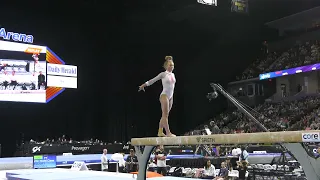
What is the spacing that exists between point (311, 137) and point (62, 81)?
677 inches

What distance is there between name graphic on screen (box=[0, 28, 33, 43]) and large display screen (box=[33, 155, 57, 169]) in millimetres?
6604

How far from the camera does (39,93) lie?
1808 centimetres

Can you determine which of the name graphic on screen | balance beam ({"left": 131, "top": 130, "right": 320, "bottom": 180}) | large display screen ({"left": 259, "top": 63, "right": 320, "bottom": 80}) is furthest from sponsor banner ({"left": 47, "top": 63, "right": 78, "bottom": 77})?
large display screen ({"left": 259, "top": 63, "right": 320, "bottom": 80})

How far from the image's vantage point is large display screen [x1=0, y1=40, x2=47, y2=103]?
55.8ft

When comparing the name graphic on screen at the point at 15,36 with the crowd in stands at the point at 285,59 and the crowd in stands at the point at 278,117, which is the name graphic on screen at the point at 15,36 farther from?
the crowd in stands at the point at 285,59

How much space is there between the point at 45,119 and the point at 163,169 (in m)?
10.3

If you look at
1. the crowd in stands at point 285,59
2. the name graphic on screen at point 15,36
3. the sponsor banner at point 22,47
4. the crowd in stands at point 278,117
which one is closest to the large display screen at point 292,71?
the crowd in stands at point 285,59

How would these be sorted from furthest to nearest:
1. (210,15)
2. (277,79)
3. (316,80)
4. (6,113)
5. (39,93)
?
(277,79), (316,80), (210,15), (6,113), (39,93)

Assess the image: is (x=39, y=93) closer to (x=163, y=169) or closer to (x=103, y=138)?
(x=103, y=138)

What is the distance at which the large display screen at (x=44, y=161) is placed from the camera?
1320 centimetres

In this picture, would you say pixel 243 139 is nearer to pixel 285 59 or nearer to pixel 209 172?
pixel 209 172

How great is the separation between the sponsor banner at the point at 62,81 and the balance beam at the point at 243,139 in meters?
14.1

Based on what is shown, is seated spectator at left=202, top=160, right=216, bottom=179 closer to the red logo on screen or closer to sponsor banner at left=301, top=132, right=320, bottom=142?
sponsor banner at left=301, top=132, right=320, bottom=142

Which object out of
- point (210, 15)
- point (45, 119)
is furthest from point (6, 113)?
point (210, 15)
